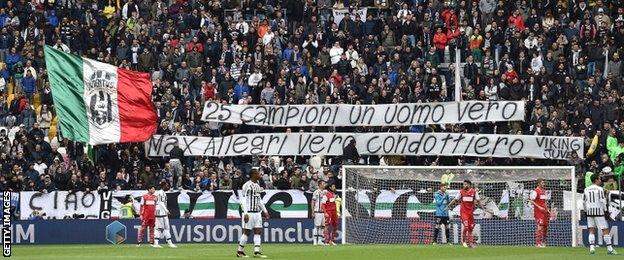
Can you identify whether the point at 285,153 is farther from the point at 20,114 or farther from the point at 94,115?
the point at 20,114

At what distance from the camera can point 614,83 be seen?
4788cm

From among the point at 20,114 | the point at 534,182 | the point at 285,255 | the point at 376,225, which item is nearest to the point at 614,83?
the point at 534,182

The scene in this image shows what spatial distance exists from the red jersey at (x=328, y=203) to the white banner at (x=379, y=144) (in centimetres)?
509

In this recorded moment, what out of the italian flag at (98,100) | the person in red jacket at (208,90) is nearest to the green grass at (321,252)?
the italian flag at (98,100)

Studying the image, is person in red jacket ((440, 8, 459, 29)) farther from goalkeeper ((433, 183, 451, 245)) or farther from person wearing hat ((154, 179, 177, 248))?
person wearing hat ((154, 179, 177, 248))

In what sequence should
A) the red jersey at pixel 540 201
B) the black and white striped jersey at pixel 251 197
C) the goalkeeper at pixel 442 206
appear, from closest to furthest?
the black and white striped jersey at pixel 251 197, the red jersey at pixel 540 201, the goalkeeper at pixel 442 206

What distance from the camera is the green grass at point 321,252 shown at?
36438 millimetres

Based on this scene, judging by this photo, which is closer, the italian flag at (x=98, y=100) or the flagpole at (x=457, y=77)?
the italian flag at (x=98, y=100)

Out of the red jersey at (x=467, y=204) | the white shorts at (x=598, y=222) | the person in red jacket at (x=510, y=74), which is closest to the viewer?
the white shorts at (x=598, y=222)

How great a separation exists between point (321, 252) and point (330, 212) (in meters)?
4.91

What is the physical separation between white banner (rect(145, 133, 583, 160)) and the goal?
2901 mm

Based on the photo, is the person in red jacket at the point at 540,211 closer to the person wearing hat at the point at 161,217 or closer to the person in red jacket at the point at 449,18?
the person wearing hat at the point at 161,217

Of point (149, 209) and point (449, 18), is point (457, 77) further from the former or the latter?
point (149, 209)

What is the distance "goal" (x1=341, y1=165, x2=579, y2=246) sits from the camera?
43.4 metres
